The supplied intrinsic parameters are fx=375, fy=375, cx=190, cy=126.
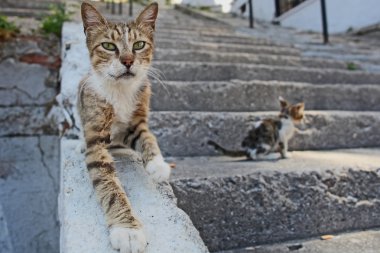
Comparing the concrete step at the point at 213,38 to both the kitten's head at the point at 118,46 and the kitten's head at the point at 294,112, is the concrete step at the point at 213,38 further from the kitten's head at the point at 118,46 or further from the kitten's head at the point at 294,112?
the kitten's head at the point at 118,46

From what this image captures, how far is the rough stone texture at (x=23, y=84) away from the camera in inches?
108

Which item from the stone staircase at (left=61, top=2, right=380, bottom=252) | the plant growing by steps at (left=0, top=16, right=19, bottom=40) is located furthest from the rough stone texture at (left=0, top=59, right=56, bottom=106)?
the stone staircase at (left=61, top=2, right=380, bottom=252)

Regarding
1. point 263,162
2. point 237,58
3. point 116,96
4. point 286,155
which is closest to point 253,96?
point 286,155

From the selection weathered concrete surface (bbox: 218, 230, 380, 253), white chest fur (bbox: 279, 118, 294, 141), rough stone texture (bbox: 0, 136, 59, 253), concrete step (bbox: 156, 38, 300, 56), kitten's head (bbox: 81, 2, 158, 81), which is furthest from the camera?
concrete step (bbox: 156, 38, 300, 56)

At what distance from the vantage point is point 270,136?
7.13 feet

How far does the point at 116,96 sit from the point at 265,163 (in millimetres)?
844

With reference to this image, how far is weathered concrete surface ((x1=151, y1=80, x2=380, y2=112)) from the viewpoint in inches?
95.1

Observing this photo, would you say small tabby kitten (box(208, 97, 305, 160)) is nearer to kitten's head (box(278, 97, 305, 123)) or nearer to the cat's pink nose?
kitten's head (box(278, 97, 305, 123))

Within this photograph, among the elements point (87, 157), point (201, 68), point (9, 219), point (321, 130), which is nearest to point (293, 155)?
point (321, 130)

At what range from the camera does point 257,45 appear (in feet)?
14.6

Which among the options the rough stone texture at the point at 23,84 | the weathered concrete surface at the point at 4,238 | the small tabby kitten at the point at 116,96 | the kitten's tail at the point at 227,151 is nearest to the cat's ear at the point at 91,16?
the small tabby kitten at the point at 116,96

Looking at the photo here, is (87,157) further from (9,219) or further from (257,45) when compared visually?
(257,45)

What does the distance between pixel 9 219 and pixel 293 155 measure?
6.62 feet

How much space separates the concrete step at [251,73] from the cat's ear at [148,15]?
1.05 meters
